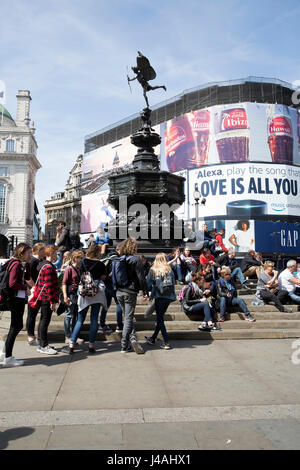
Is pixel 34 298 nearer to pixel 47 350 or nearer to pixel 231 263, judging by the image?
pixel 47 350

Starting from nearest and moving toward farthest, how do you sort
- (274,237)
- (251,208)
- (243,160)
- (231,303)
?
(231,303), (274,237), (251,208), (243,160)

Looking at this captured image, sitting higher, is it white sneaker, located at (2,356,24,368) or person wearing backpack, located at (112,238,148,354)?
person wearing backpack, located at (112,238,148,354)

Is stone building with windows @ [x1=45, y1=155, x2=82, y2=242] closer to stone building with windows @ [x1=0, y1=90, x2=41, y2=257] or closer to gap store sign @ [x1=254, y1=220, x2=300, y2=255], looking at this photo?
stone building with windows @ [x1=0, y1=90, x2=41, y2=257]

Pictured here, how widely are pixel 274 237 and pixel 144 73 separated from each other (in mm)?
30986

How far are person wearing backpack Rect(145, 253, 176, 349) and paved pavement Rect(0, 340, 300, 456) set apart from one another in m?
0.41

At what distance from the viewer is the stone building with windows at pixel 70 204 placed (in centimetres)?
8181

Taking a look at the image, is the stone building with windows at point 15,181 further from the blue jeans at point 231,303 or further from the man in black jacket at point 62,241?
the blue jeans at point 231,303

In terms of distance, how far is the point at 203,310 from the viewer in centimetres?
706

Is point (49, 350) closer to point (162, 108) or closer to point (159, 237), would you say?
point (159, 237)

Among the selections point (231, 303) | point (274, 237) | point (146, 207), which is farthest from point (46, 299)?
point (274, 237)

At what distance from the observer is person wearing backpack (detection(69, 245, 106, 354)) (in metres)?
5.61

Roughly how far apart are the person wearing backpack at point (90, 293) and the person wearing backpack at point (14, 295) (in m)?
0.83

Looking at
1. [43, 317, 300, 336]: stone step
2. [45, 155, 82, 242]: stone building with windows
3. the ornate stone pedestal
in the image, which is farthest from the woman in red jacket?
[45, 155, 82, 242]: stone building with windows
